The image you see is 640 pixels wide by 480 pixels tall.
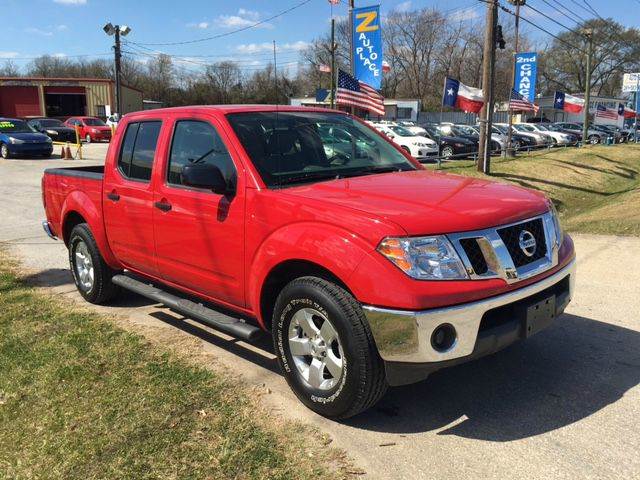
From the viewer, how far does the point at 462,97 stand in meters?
19.8

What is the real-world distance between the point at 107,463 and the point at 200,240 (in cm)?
159

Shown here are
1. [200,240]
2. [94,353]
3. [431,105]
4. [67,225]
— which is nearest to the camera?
[200,240]

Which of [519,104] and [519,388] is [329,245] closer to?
[519,388]

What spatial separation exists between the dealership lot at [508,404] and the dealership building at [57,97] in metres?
51.9

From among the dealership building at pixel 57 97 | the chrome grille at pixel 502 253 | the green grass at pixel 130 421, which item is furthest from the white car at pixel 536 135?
the dealership building at pixel 57 97

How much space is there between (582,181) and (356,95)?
32.9ft

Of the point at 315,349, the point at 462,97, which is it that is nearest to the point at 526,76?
the point at 462,97

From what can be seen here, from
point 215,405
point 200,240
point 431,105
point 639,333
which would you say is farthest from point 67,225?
point 431,105

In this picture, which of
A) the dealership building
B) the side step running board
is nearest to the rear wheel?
the side step running board

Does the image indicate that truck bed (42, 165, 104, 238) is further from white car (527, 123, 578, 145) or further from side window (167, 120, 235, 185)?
white car (527, 123, 578, 145)

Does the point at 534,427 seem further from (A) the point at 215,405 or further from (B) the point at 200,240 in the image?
(B) the point at 200,240

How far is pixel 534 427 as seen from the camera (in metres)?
3.26

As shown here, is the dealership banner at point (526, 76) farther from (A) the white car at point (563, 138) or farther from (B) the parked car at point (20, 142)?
(B) the parked car at point (20, 142)

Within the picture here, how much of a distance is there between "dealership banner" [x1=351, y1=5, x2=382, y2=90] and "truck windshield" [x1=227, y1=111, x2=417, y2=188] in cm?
1280
